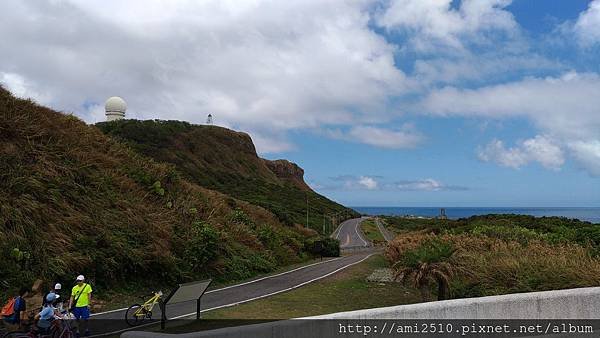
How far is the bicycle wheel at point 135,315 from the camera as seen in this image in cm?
1264

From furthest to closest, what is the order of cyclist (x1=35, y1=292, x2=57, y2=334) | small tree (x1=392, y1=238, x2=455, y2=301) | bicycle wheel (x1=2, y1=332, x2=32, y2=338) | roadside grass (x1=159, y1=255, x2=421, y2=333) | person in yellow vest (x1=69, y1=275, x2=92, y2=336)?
small tree (x1=392, y1=238, x2=455, y2=301)
roadside grass (x1=159, y1=255, x2=421, y2=333)
person in yellow vest (x1=69, y1=275, x2=92, y2=336)
cyclist (x1=35, y1=292, x2=57, y2=334)
bicycle wheel (x1=2, y1=332, x2=32, y2=338)

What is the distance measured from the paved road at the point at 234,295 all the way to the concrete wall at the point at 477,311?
7419mm

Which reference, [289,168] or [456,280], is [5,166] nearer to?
[456,280]

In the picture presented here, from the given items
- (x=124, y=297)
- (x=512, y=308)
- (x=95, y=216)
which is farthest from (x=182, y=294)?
(x=95, y=216)

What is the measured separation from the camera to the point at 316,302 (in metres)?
16.4

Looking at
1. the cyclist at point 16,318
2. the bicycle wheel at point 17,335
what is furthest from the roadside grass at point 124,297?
the bicycle wheel at point 17,335

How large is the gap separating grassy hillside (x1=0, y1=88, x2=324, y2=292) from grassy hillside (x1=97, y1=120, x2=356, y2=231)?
48.9 m

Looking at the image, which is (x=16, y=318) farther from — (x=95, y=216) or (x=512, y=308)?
(x=95, y=216)

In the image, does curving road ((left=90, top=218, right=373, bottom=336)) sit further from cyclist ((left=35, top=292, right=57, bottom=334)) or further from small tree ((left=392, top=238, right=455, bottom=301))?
small tree ((left=392, top=238, right=455, bottom=301))

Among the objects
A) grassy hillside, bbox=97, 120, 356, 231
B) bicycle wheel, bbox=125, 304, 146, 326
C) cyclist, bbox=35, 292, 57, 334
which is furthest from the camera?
grassy hillside, bbox=97, 120, 356, 231

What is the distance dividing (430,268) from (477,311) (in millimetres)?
6245

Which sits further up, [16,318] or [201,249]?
[201,249]

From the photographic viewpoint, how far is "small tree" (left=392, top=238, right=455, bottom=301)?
13.7m

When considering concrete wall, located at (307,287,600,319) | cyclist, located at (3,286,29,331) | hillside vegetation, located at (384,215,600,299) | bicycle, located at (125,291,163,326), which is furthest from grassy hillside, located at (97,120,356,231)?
concrete wall, located at (307,287,600,319)
